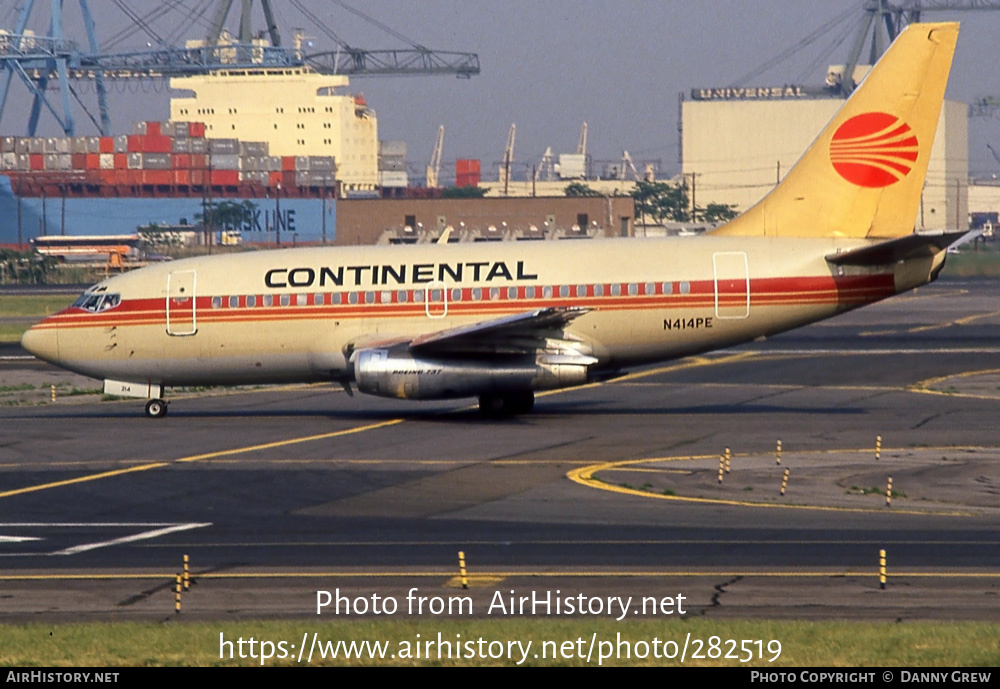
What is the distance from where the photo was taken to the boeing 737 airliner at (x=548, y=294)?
34.3 m

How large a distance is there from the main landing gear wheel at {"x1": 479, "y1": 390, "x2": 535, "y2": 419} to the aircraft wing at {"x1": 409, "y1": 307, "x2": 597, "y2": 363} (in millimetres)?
2229

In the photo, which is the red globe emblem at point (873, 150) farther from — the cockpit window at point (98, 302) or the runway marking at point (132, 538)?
the runway marking at point (132, 538)

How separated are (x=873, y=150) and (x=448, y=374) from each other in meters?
12.8

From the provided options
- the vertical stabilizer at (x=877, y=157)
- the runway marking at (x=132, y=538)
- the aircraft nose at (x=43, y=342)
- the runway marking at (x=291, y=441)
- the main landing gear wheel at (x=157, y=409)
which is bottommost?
the runway marking at (x=132, y=538)

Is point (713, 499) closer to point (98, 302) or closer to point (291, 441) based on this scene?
point (291, 441)

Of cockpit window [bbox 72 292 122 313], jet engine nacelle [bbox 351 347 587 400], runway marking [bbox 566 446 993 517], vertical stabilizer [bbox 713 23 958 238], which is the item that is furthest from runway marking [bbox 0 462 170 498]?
vertical stabilizer [bbox 713 23 958 238]

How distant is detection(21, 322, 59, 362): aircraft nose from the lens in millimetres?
37656

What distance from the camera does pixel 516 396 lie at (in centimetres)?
3653

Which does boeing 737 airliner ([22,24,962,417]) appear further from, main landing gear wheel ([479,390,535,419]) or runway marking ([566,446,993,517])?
runway marking ([566,446,993,517])

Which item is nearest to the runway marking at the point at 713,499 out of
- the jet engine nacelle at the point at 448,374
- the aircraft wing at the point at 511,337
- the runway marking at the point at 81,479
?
the aircraft wing at the point at 511,337

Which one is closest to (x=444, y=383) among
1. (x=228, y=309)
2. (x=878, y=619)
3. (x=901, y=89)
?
(x=228, y=309)

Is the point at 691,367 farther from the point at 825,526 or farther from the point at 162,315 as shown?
the point at 825,526

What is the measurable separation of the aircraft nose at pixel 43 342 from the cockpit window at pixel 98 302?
1076 millimetres

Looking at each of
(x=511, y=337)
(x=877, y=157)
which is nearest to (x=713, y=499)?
(x=511, y=337)
